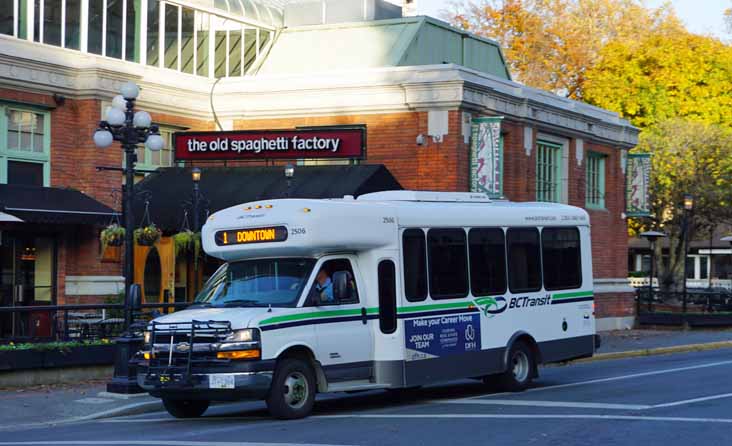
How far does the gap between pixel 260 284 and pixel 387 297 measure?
71.8 inches

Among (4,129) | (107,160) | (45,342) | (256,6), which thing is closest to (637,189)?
(256,6)

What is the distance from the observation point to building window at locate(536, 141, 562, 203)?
107 ft

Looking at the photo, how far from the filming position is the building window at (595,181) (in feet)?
118

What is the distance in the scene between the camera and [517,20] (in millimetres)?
56500

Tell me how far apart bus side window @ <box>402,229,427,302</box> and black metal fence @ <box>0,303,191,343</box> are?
4.92m

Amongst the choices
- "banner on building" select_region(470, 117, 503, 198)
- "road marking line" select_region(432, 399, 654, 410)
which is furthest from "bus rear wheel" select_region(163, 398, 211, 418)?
"banner on building" select_region(470, 117, 503, 198)

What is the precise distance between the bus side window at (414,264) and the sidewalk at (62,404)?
4.10 m

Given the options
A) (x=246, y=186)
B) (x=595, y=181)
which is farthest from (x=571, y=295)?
(x=595, y=181)

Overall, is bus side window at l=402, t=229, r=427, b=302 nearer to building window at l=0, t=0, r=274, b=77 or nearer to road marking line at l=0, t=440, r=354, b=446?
road marking line at l=0, t=440, r=354, b=446

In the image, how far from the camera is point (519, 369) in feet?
60.3

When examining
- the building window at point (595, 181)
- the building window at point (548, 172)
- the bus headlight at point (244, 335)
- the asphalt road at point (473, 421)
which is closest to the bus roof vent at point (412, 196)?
the asphalt road at point (473, 421)

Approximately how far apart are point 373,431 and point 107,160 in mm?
15717

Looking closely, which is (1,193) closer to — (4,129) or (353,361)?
(4,129)

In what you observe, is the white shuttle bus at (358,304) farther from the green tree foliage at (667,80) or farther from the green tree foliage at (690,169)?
the green tree foliage at (667,80)
